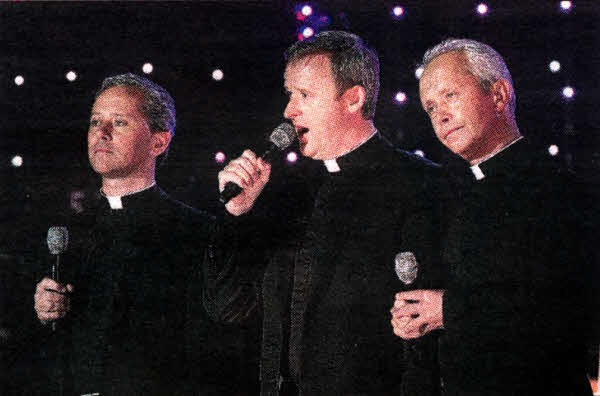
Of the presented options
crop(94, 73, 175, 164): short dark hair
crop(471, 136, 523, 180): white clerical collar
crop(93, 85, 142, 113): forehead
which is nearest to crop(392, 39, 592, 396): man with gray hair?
crop(471, 136, 523, 180): white clerical collar

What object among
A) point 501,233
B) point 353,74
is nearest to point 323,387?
point 501,233

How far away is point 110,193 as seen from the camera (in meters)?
3.32

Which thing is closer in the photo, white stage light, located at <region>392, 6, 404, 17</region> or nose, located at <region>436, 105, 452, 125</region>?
nose, located at <region>436, 105, 452, 125</region>

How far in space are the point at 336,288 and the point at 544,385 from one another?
2.59 ft

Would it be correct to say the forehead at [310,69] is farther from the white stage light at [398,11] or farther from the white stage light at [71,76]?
the white stage light at [71,76]

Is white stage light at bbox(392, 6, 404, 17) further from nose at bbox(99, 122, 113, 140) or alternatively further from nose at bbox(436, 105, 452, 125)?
nose at bbox(99, 122, 113, 140)

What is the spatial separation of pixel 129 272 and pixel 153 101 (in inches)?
29.1

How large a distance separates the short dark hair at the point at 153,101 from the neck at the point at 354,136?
31.4 inches

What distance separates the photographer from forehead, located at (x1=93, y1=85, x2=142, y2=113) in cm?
331

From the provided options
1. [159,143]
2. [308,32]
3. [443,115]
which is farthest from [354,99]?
[159,143]

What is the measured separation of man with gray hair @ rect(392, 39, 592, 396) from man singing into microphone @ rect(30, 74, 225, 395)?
97 cm

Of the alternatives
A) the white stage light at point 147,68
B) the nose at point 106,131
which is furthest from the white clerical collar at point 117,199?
the white stage light at point 147,68

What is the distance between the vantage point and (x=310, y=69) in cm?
304

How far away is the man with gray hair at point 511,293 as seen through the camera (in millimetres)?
2658
